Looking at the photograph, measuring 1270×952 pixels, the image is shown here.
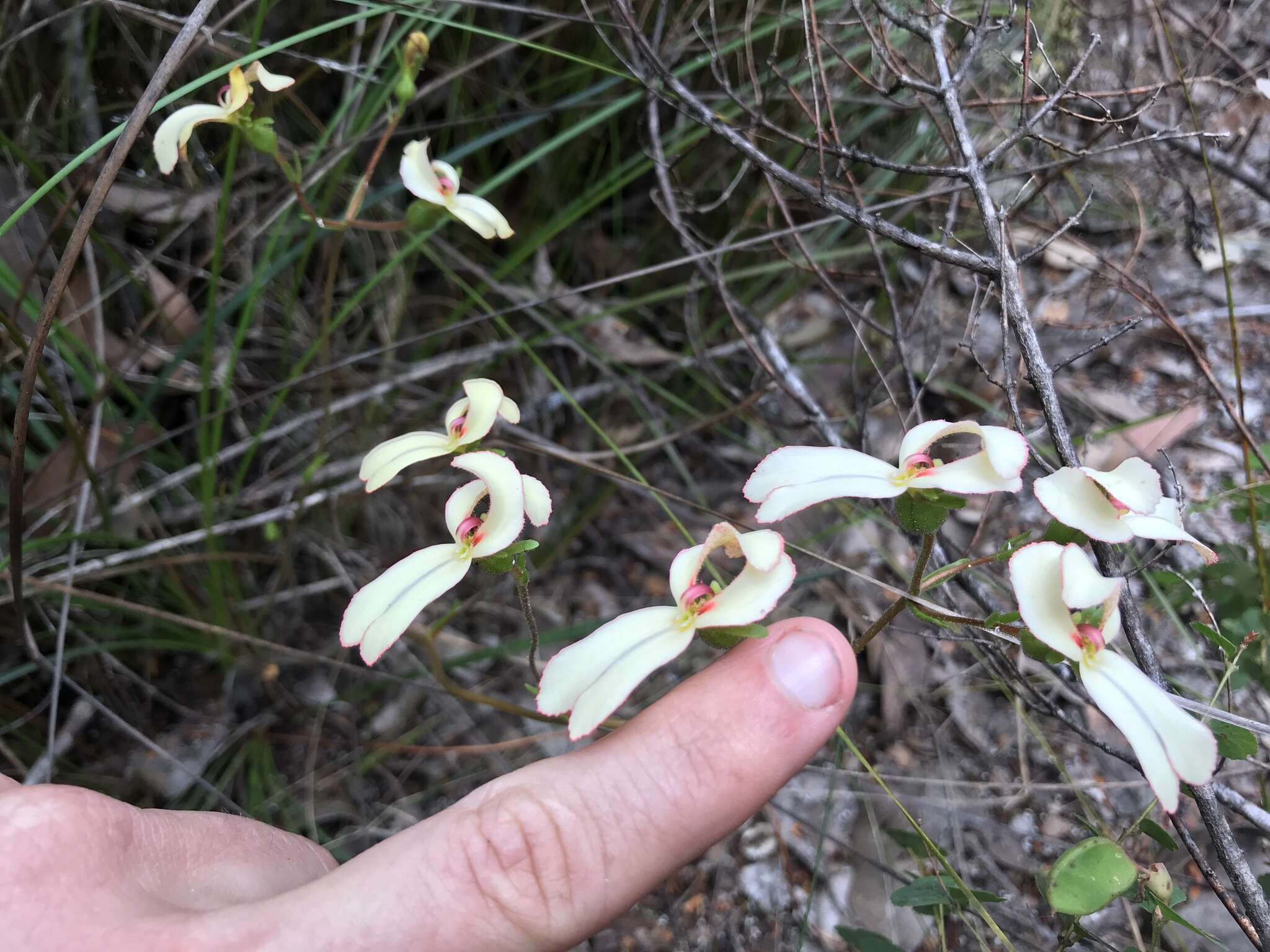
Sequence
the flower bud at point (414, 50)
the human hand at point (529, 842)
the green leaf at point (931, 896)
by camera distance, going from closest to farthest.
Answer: the human hand at point (529, 842), the green leaf at point (931, 896), the flower bud at point (414, 50)

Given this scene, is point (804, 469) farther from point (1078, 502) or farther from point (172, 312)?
point (172, 312)

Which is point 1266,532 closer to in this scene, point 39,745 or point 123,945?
point 123,945

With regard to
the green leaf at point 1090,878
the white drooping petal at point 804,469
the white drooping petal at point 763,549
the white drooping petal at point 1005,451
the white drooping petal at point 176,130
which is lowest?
the green leaf at point 1090,878

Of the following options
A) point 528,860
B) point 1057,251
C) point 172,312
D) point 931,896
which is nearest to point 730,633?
point 528,860

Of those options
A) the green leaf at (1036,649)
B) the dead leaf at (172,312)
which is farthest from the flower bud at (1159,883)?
the dead leaf at (172,312)

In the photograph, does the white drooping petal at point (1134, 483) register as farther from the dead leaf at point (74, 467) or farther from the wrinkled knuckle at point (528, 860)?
the dead leaf at point (74, 467)

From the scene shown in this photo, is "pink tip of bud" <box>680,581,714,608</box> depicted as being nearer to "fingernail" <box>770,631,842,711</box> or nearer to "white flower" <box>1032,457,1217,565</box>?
"fingernail" <box>770,631,842,711</box>

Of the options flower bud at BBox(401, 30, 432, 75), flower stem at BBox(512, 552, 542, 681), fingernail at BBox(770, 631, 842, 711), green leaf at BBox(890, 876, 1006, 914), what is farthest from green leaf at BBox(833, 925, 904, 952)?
flower bud at BBox(401, 30, 432, 75)
